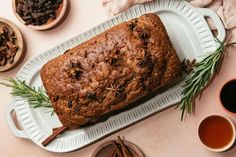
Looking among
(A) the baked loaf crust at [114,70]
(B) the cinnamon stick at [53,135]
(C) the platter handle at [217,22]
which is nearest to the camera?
(A) the baked loaf crust at [114,70]

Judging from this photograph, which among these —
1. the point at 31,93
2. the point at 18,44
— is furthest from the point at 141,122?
the point at 18,44

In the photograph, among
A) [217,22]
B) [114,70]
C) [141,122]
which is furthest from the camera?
[141,122]

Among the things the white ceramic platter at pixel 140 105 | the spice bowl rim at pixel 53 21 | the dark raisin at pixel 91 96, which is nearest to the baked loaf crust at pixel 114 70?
the dark raisin at pixel 91 96

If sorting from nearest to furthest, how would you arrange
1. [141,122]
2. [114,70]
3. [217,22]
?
[114,70] → [217,22] → [141,122]

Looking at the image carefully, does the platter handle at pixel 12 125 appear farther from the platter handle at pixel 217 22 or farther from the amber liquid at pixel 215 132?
the platter handle at pixel 217 22

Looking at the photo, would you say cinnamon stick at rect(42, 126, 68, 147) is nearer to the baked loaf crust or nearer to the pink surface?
the pink surface

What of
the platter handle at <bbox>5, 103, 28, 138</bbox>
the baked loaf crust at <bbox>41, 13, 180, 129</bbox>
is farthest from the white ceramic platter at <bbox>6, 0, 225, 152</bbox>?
the baked loaf crust at <bbox>41, 13, 180, 129</bbox>

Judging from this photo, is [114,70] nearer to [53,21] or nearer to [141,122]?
[141,122]
